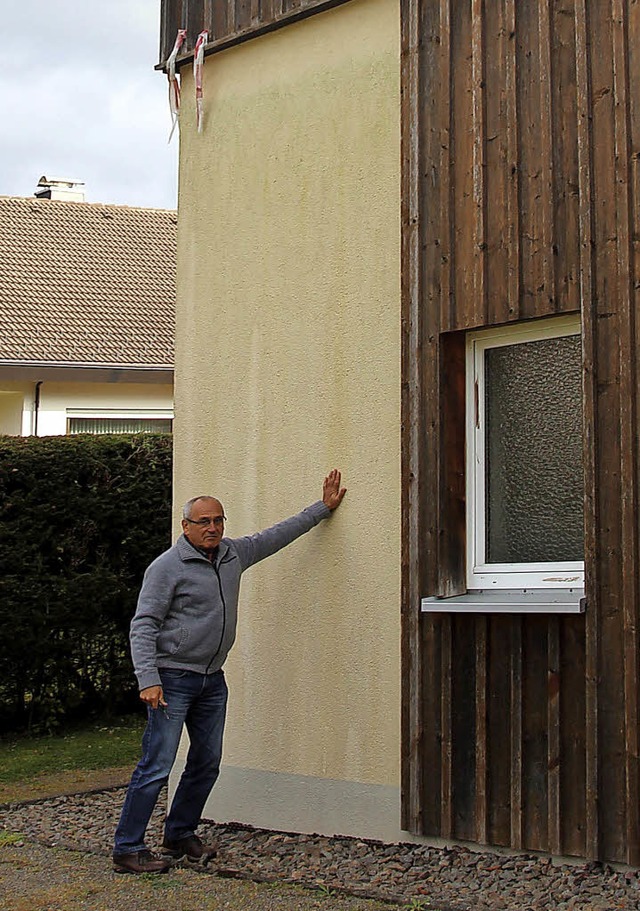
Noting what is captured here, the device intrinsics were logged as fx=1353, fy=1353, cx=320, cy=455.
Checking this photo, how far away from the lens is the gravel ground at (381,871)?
19.1 feet

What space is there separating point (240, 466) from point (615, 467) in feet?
8.31

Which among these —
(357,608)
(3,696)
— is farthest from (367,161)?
(3,696)

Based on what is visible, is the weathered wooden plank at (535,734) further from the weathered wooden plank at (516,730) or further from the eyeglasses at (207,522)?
the eyeglasses at (207,522)

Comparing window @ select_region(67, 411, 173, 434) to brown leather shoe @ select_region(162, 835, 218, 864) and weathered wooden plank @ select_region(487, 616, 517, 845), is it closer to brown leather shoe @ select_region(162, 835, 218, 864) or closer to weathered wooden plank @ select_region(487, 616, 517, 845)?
brown leather shoe @ select_region(162, 835, 218, 864)

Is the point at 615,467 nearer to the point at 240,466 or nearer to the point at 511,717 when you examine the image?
the point at 511,717

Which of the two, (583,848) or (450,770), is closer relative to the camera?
(583,848)

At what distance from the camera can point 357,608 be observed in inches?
285

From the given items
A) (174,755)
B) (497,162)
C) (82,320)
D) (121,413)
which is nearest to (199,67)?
(497,162)

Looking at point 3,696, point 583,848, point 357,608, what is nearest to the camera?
point 583,848

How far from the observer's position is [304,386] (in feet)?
25.0

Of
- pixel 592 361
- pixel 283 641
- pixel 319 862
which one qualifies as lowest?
pixel 319 862

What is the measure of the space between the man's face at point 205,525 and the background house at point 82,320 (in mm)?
11366

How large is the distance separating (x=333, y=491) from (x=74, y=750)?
4.47 m

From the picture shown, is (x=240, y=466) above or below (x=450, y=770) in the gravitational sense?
above
